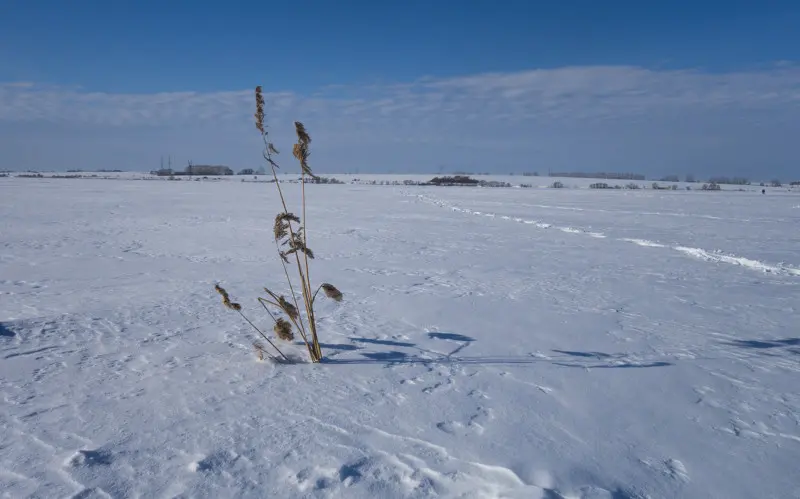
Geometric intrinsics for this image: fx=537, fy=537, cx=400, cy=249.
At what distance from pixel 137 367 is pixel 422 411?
7.13ft

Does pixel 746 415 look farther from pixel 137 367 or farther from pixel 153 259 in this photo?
pixel 153 259

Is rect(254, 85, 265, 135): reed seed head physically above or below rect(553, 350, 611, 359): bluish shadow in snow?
above

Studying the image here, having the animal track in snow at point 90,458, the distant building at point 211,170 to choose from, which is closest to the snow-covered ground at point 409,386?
the animal track in snow at point 90,458

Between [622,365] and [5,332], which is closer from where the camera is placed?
[622,365]

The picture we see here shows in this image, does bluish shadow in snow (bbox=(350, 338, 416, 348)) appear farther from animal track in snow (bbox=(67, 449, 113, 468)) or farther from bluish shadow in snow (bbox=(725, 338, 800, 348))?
bluish shadow in snow (bbox=(725, 338, 800, 348))

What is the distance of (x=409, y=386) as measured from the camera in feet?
12.3

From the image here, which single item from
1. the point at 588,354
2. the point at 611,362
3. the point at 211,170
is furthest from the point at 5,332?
the point at 211,170

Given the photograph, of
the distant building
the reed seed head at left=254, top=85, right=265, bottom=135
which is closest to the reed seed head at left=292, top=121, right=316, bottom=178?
the reed seed head at left=254, top=85, right=265, bottom=135

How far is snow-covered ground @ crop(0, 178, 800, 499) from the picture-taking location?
2633mm

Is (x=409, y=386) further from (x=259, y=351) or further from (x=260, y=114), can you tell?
(x=260, y=114)

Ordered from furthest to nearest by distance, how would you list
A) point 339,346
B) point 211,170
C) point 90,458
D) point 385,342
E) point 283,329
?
point 211,170, point 385,342, point 339,346, point 283,329, point 90,458

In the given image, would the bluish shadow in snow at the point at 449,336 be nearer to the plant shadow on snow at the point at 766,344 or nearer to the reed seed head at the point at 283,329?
the reed seed head at the point at 283,329

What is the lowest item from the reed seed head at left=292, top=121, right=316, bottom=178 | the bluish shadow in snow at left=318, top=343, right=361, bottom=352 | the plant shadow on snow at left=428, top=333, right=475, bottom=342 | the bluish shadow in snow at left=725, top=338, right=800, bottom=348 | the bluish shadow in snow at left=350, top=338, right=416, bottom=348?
the bluish shadow in snow at left=318, top=343, right=361, bottom=352

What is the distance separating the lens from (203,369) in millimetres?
3961
